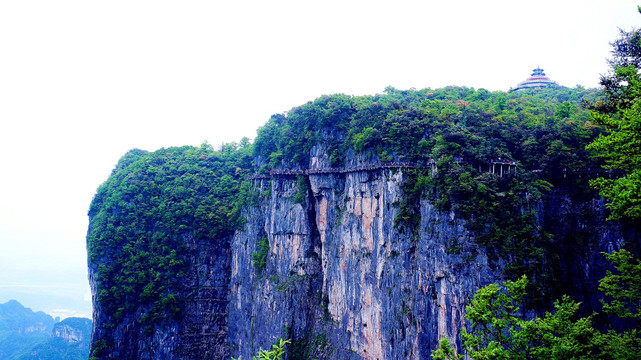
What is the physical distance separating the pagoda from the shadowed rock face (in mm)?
29786

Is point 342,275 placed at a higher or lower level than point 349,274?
lower

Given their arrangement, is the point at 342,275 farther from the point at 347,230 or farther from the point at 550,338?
the point at 550,338

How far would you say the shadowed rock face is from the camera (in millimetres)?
23375

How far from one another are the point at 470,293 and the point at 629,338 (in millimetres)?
12062

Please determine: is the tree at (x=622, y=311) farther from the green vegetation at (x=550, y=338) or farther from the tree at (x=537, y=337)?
the tree at (x=537, y=337)

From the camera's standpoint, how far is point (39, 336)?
78.8 meters

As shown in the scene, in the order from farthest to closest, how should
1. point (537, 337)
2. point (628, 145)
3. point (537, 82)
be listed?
point (537, 82)
point (537, 337)
point (628, 145)

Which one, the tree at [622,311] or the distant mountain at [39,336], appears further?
the distant mountain at [39,336]

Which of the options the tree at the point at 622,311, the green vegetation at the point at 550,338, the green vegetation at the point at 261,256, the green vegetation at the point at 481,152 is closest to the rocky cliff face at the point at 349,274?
the green vegetation at the point at 261,256

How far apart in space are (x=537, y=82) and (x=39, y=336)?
89.3 metres

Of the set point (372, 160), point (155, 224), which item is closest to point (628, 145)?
point (372, 160)

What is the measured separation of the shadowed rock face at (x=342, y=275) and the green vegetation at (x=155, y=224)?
4.04ft

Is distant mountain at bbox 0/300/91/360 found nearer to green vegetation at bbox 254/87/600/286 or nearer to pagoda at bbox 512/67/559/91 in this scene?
green vegetation at bbox 254/87/600/286

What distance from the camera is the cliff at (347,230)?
23.4 metres
